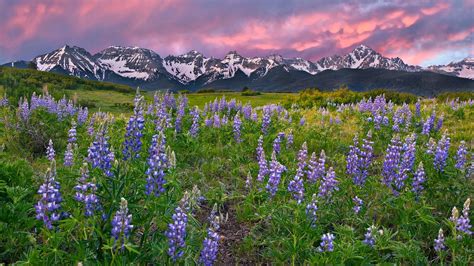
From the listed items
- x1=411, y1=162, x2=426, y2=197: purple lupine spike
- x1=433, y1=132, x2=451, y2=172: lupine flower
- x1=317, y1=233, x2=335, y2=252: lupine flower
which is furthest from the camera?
x1=433, y1=132, x2=451, y2=172: lupine flower

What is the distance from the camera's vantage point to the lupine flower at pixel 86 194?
9.98ft

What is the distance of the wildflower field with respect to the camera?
321 cm

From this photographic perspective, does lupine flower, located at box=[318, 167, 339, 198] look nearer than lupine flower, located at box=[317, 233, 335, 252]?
No

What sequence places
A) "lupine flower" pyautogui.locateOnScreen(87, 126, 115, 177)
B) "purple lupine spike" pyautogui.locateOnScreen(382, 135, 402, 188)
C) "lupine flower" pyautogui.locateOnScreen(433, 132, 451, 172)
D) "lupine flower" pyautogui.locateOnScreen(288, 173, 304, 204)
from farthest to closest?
"lupine flower" pyautogui.locateOnScreen(433, 132, 451, 172)
"purple lupine spike" pyautogui.locateOnScreen(382, 135, 402, 188)
"lupine flower" pyautogui.locateOnScreen(288, 173, 304, 204)
"lupine flower" pyautogui.locateOnScreen(87, 126, 115, 177)

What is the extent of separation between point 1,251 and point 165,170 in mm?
2136

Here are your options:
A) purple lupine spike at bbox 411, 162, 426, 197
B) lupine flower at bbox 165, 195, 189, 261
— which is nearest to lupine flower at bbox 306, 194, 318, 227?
lupine flower at bbox 165, 195, 189, 261

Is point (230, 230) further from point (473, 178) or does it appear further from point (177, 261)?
point (473, 178)

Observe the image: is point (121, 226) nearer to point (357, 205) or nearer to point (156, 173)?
point (156, 173)

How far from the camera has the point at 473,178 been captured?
19.1ft

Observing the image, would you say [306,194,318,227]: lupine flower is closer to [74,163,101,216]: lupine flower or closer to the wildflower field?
the wildflower field

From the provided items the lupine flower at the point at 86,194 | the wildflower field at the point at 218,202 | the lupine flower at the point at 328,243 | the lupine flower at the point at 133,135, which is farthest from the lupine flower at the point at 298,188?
the lupine flower at the point at 86,194

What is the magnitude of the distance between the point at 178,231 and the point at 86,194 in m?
0.83

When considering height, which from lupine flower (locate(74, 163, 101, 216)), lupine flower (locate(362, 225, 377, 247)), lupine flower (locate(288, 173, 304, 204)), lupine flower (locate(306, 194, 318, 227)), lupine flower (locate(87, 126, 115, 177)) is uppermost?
lupine flower (locate(87, 126, 115, 177))

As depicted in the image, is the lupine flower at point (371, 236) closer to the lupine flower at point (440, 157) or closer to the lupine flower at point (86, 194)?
the lupine flower at point (440, 157)
